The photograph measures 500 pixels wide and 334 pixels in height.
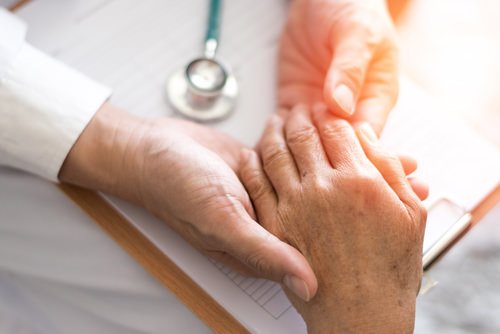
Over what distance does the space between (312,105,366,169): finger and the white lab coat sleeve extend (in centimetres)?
36

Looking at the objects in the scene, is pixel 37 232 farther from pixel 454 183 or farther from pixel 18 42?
pixel 454 183

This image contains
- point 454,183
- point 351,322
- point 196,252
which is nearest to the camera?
point 351,322

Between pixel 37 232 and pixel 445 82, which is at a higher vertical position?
pixel 445 82

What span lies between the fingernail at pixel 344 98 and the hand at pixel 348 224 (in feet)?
0.15

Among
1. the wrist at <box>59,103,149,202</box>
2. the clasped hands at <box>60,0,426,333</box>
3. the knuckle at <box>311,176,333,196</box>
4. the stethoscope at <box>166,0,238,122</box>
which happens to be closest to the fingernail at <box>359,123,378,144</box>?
the clasped hands at <box>60,0,426,333</box>

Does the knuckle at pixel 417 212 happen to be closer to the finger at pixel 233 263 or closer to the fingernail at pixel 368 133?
the fingernail at pixel 368 133

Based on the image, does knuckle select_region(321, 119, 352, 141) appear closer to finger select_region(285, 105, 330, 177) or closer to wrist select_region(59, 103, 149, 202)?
finger select_region(285, 105, 330, 177)

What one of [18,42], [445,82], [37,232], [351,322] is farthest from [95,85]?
[445,82]

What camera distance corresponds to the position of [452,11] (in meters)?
1.33

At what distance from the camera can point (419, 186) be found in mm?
997

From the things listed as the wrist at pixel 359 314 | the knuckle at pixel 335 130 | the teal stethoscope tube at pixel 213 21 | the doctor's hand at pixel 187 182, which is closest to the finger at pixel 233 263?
the doctor's hand at pixel 187 182

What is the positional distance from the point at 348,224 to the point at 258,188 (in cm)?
15

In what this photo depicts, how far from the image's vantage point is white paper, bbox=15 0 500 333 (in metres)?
1.10

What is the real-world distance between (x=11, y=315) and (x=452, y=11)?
3.39ft
